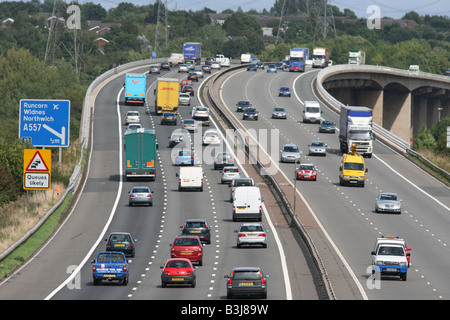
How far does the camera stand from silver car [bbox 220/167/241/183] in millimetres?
72375

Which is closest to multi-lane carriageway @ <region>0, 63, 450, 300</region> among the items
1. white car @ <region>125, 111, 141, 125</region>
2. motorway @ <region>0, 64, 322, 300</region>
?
motorway @ <region>0, 64, 322, 300</region>

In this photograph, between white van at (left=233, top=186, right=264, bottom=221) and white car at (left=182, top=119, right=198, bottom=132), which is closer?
white van at (left=233, top=186, right=264, bottom=221)

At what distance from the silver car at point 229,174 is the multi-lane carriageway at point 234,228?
805 millimetres

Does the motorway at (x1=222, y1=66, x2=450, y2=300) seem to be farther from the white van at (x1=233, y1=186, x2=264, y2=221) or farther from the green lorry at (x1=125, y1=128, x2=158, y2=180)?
the green lorry at (x1=125, y1=128, x2=158, y2=180)

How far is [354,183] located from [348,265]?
28.2 metres

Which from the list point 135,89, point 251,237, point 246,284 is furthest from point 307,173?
point 135,89

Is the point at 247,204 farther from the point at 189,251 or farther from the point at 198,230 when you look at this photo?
the point at 189,251

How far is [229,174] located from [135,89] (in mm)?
42935

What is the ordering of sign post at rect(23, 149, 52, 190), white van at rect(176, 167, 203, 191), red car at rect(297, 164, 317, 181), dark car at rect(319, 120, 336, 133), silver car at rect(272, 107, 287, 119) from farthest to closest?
silver car at rect(272, 107, 287, 119) < dark car at rect(319, 120, 336, 133) < red car at rect(297, 164, 317, 181) < white van at rect(176, 167, 203, 191) < sign post at rect(23, 149, 52, 190)

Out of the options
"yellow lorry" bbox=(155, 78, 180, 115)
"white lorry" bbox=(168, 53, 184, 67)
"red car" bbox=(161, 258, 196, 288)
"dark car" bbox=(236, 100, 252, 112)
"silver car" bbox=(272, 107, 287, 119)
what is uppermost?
"white lorry" bbox=(168, 53, 184, 67)

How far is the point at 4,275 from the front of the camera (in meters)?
41.5

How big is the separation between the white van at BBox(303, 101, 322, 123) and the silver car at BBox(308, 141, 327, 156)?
19.5 metres

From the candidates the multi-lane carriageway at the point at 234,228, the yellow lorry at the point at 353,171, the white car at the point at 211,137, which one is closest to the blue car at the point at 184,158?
the multi-lane carriageway at the point at 234,228

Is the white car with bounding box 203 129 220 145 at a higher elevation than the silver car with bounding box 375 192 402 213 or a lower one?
higher
